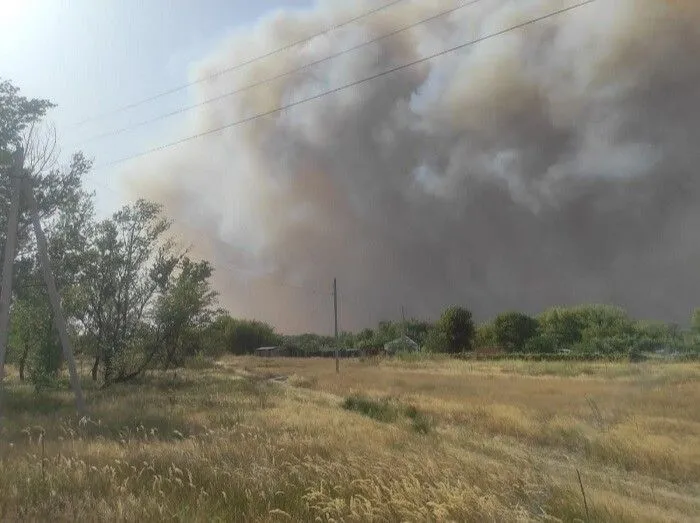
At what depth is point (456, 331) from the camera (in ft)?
354

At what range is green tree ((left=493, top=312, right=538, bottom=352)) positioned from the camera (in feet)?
364

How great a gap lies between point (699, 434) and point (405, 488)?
14549 millimetres

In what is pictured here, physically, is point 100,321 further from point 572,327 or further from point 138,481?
point 572,327

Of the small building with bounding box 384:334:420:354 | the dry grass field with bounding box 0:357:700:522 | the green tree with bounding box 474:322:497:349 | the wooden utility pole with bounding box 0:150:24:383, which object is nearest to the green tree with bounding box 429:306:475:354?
the green tree with bounding box 474:322:497:349

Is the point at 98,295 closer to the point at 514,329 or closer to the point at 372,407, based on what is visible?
the point at 372,407

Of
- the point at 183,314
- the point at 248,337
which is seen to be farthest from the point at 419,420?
the point at 248,337

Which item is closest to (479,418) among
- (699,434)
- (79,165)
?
(699,434)

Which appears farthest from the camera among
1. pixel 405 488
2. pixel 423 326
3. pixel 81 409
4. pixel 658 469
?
pixel 423 326

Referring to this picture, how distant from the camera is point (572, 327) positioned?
109 m

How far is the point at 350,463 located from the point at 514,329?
111 metres

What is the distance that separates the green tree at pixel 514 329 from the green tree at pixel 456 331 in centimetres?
756

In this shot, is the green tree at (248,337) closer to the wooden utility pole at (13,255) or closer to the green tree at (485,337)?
the green tree at (485,337)

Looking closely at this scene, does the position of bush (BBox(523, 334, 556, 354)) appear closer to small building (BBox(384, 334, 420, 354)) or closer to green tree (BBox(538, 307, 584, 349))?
green tree (BBox(538, 307, 584, 349))

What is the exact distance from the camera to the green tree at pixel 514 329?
4363 inches
